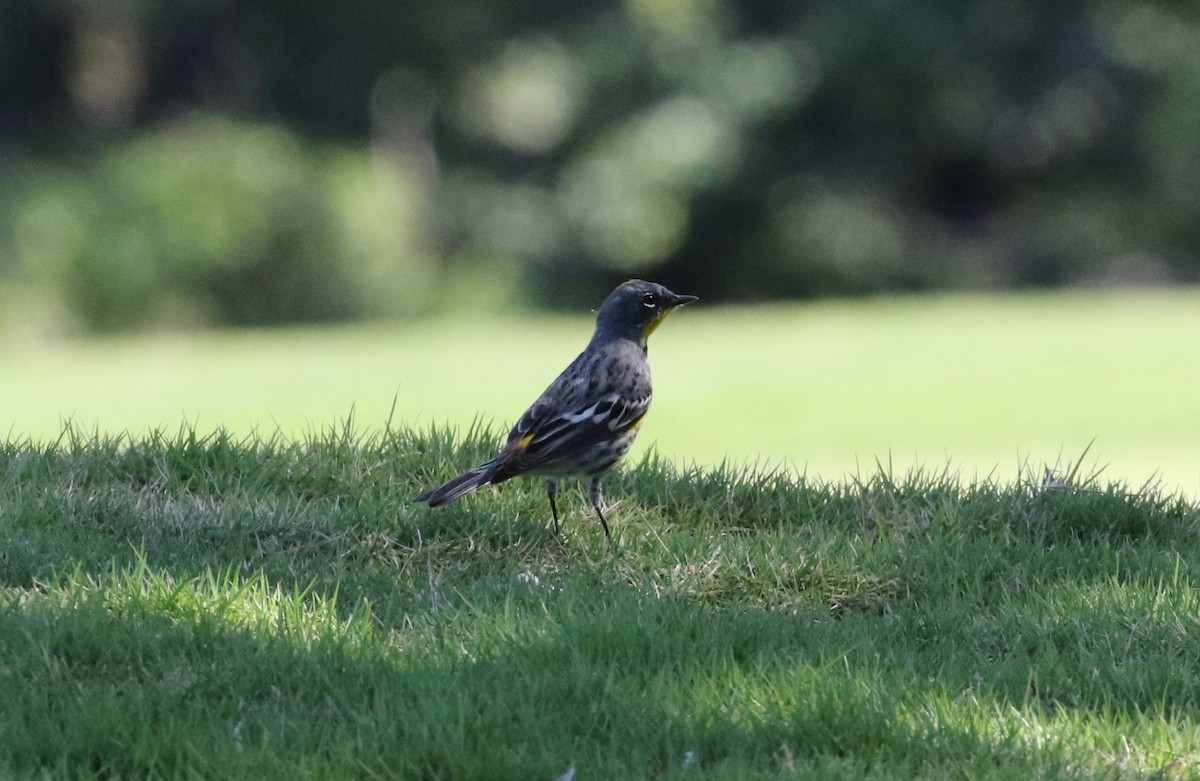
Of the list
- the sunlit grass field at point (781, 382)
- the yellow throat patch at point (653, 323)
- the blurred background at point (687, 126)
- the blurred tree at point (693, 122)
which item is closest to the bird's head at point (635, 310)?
the yellow throat patch at point (653, 323)

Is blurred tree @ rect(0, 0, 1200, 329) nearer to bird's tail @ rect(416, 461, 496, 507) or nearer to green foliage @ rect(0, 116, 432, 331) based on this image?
green foliage @ rect(0, 116, 432, 331)

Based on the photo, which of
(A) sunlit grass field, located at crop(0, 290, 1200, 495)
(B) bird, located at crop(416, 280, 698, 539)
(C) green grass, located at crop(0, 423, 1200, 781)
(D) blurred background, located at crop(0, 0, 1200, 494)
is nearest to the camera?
(C) green grass, located at crop(0, 423, 1200, 781)

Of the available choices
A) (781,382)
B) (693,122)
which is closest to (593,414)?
(781,382)

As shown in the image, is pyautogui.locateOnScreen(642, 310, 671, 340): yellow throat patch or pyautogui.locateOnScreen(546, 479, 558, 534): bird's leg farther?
pyautogui.locateOnScreen(642, 310, 671, 340): yellow throat patch

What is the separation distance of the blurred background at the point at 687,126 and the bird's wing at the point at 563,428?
73.1 feet

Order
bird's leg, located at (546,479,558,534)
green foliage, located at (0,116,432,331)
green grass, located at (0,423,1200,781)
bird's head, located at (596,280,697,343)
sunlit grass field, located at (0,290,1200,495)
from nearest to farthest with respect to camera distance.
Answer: green grass, located at (0,423,1200,781), bird's leg, located at (546,479,558,534), bird's head, located at (596,280,697,343), sunlit grass field, located at (0,290,1200,495), green foliage, located at (0,116,432,331)

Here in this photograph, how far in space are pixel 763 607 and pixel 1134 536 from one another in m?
1.65

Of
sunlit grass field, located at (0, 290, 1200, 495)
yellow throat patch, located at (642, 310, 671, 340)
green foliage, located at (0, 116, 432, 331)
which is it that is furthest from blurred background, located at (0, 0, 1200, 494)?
yellow throat patch, located at (642, 310, 671, 340)

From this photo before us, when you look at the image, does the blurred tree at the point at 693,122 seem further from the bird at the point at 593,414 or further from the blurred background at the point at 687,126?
the bird at the point at 593,414

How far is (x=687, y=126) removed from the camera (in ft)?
102

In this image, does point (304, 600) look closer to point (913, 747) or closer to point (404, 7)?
point (913, 747)

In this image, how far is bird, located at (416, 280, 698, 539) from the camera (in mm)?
5723

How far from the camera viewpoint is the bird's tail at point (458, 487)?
5.55 meters

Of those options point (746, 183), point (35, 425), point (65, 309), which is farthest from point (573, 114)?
point (35, 425)
